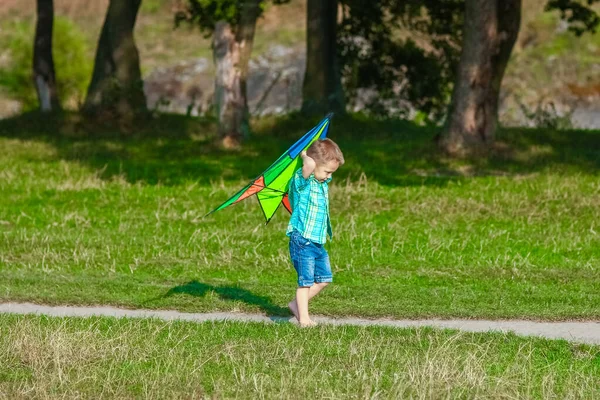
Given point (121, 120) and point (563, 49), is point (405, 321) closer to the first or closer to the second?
point (121, 120)

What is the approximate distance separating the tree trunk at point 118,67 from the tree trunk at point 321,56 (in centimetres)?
395

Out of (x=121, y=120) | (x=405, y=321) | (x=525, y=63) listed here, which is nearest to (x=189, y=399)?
(x=405, y=321)

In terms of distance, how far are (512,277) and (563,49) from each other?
44.4 m

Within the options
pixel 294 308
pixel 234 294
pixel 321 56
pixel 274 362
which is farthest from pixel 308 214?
pixel 321 56

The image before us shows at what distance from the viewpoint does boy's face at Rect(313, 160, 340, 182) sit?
10.2m

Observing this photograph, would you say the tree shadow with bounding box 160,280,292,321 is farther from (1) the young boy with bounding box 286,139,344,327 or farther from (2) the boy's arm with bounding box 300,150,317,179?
(2) the boy's arm with bounding box 300,150,317,179

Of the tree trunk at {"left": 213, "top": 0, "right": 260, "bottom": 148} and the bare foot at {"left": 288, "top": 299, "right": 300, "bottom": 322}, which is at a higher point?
the tree trunk at {"left": 213, "top": 0, "right": 260, "bottom": 148}

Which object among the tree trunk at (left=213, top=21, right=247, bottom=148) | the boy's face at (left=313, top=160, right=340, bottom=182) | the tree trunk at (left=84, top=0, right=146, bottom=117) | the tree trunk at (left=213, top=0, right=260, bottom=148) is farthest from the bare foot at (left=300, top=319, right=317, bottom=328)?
the tree trunk at (left=84, top=0, right=146, bottom=117)

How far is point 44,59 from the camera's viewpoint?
31.4 m

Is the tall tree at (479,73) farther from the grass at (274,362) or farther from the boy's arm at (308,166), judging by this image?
the grass at (274,362)

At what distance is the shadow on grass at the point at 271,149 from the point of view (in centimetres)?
2177

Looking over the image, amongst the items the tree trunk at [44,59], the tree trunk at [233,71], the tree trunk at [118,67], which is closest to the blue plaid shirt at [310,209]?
the tree trunk at [233,71]

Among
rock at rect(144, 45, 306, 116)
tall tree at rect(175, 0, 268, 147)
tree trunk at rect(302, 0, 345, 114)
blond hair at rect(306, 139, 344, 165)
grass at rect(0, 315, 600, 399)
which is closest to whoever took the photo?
grass at rect(0, 315, 600, 399)

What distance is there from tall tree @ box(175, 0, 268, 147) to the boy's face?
13022mm
